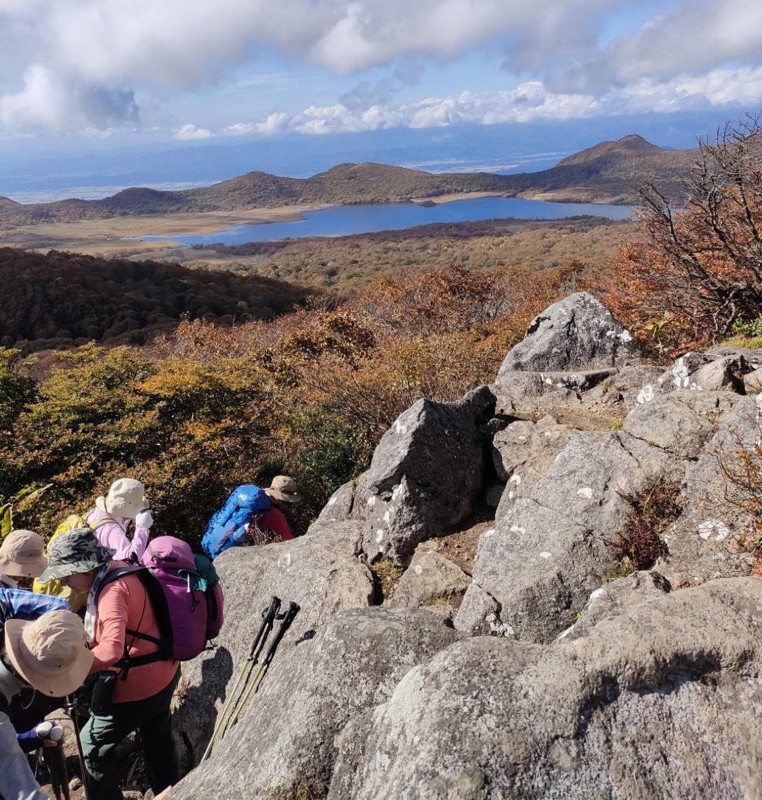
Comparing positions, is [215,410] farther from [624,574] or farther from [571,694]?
[571,694]

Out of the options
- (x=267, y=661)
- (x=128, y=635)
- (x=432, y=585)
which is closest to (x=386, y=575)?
(x=432, y=585)

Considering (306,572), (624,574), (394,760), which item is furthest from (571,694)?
(306,572)

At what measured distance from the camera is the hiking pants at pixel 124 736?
392 centimetres

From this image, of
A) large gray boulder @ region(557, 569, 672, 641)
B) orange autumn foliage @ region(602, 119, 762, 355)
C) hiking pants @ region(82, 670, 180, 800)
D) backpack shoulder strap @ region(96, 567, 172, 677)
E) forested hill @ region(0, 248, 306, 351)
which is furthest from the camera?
forested hill @ region(0, 248, 306, 351)

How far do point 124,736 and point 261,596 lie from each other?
2001 millimetres

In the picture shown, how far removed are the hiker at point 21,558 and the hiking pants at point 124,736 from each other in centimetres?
103

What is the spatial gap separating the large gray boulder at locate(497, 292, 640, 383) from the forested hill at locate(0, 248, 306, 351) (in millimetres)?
25438

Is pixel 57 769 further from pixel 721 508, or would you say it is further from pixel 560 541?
pixel 721 508

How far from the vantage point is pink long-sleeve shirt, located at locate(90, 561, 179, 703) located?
356cm

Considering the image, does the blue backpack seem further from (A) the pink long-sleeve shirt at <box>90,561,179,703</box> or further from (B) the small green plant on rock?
(B) the small green plant on rock

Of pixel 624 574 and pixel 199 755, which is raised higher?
pixel 624 574

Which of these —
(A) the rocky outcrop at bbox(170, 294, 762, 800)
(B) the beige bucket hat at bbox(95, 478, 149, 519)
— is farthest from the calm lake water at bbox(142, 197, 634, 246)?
(B) the beige bucket hat at bbox(95, 478, 149, 519)

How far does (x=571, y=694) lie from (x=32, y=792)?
2534 mm

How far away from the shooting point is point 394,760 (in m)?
2.54
